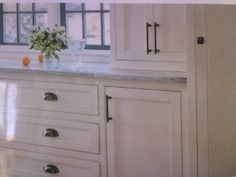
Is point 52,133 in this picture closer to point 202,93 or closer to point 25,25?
point 202,93

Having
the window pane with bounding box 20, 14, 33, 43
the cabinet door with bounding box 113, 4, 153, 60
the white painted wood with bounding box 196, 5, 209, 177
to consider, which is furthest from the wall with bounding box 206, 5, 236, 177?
the window pane with bounding box 20, 14, 33, 43

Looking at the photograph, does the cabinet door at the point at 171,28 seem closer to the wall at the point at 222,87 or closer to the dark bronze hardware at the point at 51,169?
the wall at the point at 222,87

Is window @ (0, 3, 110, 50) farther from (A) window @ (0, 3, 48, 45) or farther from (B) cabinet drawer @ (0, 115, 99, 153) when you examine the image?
(B) cabinet drawer @ (0, 115, 99, 153)

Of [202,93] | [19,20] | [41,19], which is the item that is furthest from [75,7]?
[202,93]

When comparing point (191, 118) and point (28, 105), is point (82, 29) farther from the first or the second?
point (191, 118)

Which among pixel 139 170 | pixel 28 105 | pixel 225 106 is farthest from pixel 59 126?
pixel 225 106

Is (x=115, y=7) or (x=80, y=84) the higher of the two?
(x=115, y=7)

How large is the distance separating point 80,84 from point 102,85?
0.52ft

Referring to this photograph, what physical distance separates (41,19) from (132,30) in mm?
1138

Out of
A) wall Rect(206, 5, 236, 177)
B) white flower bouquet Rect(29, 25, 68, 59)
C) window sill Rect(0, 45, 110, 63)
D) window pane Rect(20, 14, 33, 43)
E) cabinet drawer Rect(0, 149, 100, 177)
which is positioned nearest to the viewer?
wall Rect(206, 5, 236, 177)

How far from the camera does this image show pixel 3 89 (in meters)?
2.72

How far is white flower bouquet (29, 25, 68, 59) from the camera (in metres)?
2.73

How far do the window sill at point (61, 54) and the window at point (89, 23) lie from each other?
74 millimetres

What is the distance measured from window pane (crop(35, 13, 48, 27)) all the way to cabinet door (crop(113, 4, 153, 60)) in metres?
0.98
